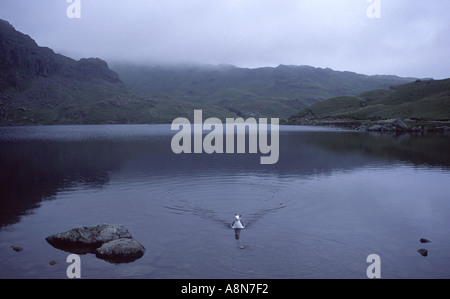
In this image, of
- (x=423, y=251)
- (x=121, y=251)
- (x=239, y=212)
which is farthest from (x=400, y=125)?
(x=121, y=251)

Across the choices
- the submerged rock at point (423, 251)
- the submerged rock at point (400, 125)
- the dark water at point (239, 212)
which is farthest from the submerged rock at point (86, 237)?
the submerged rock at point (400, 125)

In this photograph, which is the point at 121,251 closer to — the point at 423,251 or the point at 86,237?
the point at 86,237

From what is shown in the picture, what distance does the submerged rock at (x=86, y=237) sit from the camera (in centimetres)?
2430

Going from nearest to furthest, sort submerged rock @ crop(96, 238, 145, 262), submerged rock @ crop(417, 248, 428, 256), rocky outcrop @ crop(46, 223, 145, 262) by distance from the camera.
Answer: submerged rock @ crop(96, 238, 145, 262)
rocky outcrop @ crop(46, 223, 145, 262)
submerged rock @ crop(417, 248, 428, 256)

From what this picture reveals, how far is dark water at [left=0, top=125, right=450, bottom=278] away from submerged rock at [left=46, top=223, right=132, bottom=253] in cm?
78

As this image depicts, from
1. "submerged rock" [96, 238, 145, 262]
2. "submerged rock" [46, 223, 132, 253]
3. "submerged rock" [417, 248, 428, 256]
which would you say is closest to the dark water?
"submerged rock" [417, 248, 428, 256]

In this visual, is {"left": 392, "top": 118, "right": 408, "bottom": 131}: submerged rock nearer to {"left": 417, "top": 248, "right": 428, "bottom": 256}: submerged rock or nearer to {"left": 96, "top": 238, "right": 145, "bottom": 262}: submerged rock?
{"left": 417, "top": 248, "right": 428, "bottom": 256}: submerged rock

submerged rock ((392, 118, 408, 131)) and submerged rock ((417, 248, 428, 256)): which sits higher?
submerged rock ((392, 118, 408, 131))

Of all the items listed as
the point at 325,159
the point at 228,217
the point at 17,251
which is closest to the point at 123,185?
the point at 228,217

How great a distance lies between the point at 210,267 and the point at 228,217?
35.8 feet

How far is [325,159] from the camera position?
71.7 metres

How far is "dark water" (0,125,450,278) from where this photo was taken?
21.5m

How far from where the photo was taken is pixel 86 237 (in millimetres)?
24844

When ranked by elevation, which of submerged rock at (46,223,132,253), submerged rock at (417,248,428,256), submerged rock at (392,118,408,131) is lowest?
submerged rock at (417,248,428,256)
